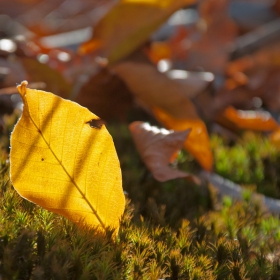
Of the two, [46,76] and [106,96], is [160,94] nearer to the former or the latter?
[106,96]

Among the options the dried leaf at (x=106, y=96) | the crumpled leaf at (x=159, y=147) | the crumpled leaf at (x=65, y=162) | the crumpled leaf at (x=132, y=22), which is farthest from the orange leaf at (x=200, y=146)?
the crumpled leaf at (x=65, y=162)

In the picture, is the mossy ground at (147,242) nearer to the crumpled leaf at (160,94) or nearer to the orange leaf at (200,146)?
the orange leaf at (200,146)

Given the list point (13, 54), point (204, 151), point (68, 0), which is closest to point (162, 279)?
point (204, 151)

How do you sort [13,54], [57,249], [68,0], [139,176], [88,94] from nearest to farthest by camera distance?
[57,249], [139,176], [88,94], [13,54], [68,0]

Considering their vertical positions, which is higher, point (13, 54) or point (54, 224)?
point (54, 224)

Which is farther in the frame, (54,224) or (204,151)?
(204,151)

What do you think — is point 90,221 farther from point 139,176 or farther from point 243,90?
point 243,90

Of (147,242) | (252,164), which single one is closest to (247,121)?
(252,164)
